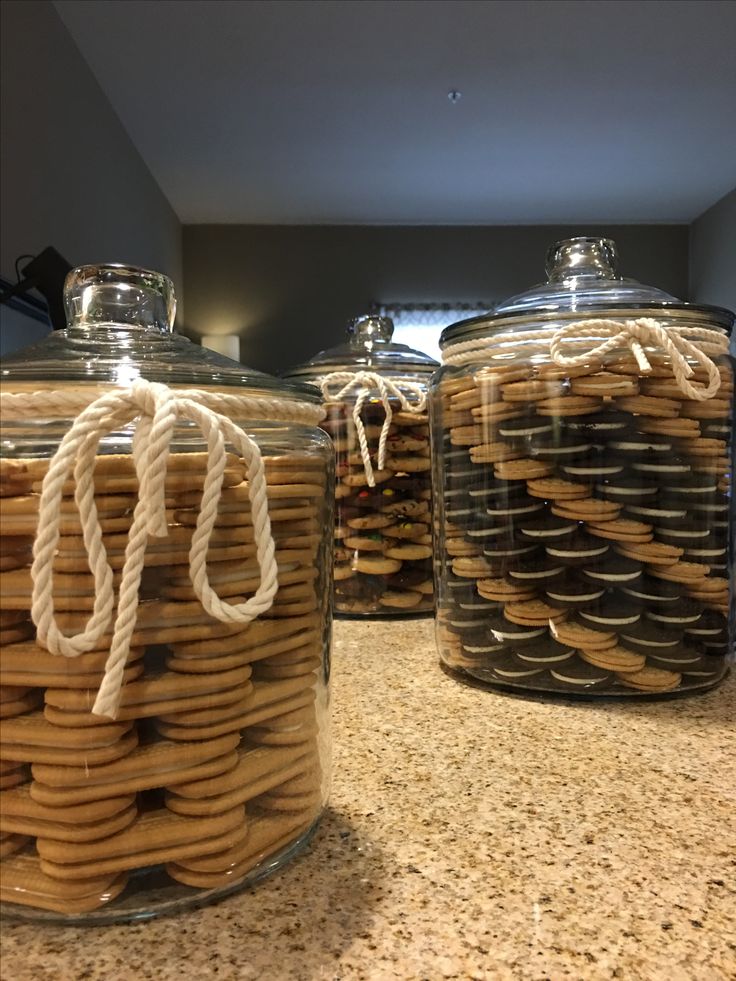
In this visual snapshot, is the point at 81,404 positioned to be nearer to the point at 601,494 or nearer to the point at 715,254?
the point at 601,494

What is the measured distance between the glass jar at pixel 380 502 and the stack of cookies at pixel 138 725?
1.54ft

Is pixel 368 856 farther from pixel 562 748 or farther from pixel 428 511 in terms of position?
pixel 428 511

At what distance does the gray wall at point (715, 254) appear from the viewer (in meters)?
3.94

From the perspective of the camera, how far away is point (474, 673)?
1.98ft

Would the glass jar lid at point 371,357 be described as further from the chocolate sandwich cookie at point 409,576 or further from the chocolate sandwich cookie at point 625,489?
the chocolate sandwich cookie at point 625,489

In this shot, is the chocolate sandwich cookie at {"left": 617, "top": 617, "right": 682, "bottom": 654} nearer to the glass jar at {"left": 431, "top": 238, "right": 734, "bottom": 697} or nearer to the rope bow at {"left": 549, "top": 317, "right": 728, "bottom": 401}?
the glass jar at {"left": 431, "top": 238, "right": 734, "bottom": 697}

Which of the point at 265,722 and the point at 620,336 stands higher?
the point at 620,336

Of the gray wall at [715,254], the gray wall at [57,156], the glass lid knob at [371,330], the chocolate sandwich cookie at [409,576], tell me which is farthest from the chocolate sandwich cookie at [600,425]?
the gray wall at [715,254]

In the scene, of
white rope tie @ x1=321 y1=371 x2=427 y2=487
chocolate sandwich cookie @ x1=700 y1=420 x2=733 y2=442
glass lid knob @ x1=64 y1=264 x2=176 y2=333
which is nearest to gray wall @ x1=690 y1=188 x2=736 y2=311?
white rope tie @ x1=321 y1=371 x2=427 y2=487

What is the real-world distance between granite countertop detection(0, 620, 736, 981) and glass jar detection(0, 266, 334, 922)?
24 millimetres

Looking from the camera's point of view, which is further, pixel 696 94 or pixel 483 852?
pixel 696 94

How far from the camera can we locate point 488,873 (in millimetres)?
343

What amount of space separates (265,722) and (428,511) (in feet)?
1.67

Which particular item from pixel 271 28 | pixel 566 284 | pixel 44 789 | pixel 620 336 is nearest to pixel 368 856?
pixel 44 789
